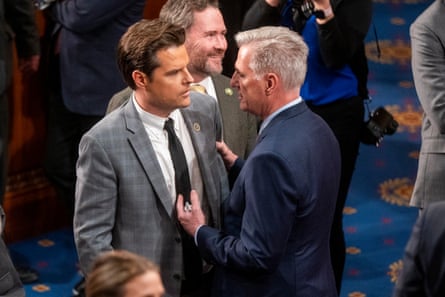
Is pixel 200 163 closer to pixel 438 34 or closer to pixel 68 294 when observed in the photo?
pixel 438 34

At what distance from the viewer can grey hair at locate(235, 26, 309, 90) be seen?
132 inches

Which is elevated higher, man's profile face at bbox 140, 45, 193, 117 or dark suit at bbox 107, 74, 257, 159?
man's profile face at bbox 140, 45, 193, 117

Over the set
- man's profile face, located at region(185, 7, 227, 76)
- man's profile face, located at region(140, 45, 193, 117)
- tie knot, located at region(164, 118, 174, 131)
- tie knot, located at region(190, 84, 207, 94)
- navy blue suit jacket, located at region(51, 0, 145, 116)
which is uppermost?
man's profile face, located at region(140, 45, 193, 117)

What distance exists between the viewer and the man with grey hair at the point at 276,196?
3230 millimetres

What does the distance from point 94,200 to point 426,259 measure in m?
1.08

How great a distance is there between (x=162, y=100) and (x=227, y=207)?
1.40 feet

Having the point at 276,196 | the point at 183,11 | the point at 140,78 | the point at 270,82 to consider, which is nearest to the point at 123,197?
the point at 140,78

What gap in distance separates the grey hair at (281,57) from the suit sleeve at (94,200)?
0.58m

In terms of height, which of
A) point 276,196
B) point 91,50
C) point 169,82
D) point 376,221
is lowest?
point 376,221

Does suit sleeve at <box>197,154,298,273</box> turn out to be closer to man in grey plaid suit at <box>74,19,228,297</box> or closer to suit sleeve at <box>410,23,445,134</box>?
man in grey plaid suit at <box>74,19,228,297</box>

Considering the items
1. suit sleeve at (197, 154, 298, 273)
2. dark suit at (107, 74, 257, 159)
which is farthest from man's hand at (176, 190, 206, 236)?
dark suit at (107, 74, 257, 159)

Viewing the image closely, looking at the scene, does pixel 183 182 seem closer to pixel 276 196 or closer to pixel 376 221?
pixel 276 196

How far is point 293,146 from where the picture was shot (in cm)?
326

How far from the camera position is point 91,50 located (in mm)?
4832
